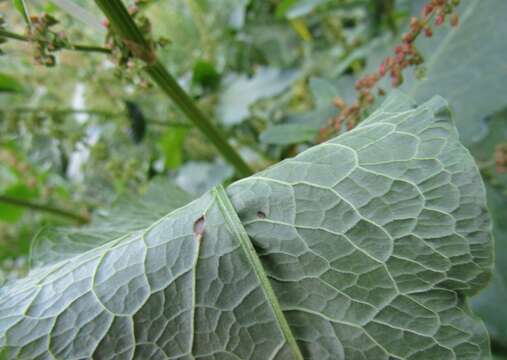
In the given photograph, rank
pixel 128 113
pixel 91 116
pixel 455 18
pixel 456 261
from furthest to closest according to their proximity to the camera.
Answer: pixel 91 116, pixel 128 113, pixel 455 18, pixel 456 261

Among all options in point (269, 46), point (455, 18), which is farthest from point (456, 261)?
point (269, 46)

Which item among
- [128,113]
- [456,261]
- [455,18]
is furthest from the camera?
[128,113]

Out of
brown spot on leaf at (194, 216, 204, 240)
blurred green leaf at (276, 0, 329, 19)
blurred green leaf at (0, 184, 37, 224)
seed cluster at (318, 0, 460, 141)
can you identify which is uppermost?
blurred green leaf at (0, 184, 37, 224)

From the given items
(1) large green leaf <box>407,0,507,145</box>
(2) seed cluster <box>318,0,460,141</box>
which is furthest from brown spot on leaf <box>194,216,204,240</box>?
(1) large green leaf <box>407,0,507,145</box>

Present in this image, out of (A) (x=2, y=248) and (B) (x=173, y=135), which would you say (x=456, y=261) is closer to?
(B) (x=173, y=135)

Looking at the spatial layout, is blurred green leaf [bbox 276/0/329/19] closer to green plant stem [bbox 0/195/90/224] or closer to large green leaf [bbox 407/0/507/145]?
large green leaf [bbox 407/0/507/145]

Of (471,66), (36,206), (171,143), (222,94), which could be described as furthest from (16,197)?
(471,66)

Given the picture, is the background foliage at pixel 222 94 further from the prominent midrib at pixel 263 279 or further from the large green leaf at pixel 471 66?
the prominent midrib at pixel 263 279
